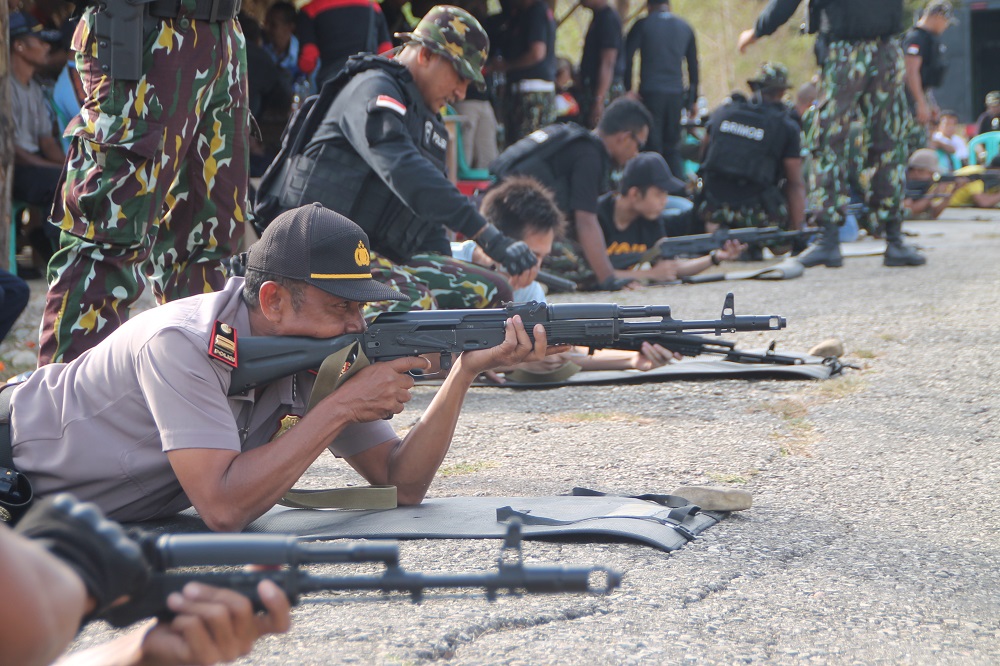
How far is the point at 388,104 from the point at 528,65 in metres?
4.87

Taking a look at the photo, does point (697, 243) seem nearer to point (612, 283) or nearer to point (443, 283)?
point (612, 283)

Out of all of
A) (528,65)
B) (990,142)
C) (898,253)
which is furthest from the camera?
(990,142)

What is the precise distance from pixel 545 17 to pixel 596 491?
6.58 m

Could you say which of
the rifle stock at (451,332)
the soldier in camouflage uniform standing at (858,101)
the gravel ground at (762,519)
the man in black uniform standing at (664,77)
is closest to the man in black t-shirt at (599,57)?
the man in black uniform standing at (664,77)

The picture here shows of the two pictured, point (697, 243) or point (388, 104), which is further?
point (697, 243)

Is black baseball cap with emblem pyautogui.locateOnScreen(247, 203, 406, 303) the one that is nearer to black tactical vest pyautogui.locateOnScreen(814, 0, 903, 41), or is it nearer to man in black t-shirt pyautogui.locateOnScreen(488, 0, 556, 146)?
black tactical vest pyautogui.locateOnScreen(814, 0, 903, 41)

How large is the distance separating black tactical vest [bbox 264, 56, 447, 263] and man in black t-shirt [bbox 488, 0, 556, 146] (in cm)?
449

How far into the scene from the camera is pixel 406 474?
9.86 feet

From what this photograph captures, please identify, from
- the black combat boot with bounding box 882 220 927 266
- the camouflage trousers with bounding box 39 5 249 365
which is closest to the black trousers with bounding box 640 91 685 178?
the black combat boot with bounding box 882 220 927 266

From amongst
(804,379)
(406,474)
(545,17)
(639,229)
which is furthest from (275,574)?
(545,17)

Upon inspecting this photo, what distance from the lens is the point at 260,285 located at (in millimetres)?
2711

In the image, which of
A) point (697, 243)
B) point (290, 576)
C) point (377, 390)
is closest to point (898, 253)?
point (697, 243)

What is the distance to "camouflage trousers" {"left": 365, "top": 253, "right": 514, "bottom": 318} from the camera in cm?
470

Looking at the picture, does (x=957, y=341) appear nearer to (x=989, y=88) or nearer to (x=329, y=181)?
(x=329, y=181)
